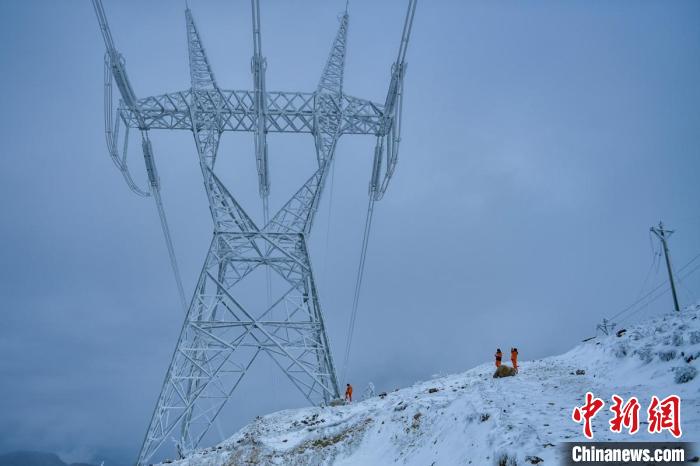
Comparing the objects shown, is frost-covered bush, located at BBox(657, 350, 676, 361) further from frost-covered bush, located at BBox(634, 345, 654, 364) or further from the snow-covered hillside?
frost-covered bush, located at BBox(634, 345, 654, 364)

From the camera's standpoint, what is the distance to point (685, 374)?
1161 cm

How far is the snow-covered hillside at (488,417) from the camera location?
9281mm

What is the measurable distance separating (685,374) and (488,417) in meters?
5.08

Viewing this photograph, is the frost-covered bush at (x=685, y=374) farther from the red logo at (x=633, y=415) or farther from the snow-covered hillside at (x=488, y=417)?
the red logo at (x=633, y=415)

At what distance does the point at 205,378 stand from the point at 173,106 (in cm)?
1250

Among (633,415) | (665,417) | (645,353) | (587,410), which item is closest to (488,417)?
(587,410)

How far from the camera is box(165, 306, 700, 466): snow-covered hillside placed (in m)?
9.28

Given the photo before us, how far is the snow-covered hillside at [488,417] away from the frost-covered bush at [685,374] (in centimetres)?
2

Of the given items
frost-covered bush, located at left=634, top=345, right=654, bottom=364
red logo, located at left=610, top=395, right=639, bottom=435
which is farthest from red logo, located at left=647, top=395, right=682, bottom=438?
frost-covered bush, located at left=634, top=345, right=654, bottom=364

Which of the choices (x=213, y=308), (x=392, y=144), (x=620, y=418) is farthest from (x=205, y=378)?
(x=620, y=418)

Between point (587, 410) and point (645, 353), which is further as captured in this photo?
point (645, 353)

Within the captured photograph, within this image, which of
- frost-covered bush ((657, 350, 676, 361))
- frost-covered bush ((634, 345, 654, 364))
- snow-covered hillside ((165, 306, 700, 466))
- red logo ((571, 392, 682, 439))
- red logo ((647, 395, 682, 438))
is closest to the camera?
red logo ((647, 395, 682, 438))

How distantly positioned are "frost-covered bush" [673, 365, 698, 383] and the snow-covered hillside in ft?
0.07

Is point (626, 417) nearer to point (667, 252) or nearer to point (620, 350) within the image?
point (620, 350)
